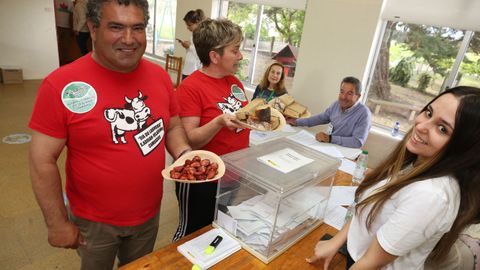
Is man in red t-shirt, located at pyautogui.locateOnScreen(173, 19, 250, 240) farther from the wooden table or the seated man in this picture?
the seated man

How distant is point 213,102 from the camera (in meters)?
1.36

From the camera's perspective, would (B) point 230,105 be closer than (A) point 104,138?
No

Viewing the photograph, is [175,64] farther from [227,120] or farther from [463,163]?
[463,163]

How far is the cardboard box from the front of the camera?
4.95m

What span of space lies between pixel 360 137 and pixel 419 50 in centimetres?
140

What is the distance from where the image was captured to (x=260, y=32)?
457 cm

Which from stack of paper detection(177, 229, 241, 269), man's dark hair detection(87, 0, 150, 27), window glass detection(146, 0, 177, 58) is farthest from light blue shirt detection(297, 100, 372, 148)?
window glass detection(146, 0, 177, 58)

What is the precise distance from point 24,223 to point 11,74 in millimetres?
4151

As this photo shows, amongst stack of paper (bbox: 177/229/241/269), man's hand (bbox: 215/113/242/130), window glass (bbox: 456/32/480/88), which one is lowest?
stack of paper (bbox: 177/229/241/269)

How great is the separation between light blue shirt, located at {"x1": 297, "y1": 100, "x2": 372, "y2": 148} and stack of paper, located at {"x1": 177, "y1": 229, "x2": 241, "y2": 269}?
1711 millimetres

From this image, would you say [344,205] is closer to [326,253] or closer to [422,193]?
[326,253]

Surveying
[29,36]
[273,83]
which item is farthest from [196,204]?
[29,36]

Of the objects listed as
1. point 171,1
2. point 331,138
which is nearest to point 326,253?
point 331,138

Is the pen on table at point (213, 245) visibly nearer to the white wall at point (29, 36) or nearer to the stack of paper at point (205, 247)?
the stack of paper at point (205, 247)
